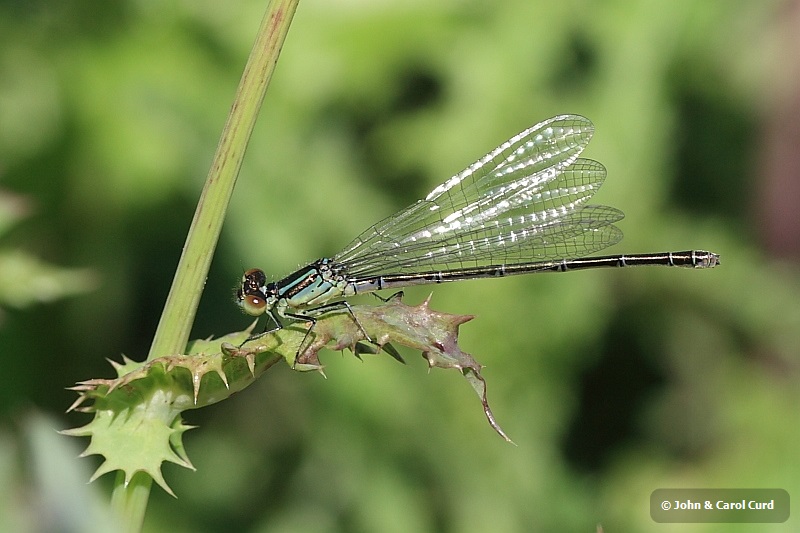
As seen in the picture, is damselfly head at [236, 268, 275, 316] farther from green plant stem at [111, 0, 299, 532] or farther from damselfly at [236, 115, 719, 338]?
green plant stem at [111, 0, 299, 532]

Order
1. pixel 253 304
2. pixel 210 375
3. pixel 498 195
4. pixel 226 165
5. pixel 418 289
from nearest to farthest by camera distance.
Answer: pixel 226 165
pixel 210 375
pixel 253 304
pixel 498 195
pixel 418 289

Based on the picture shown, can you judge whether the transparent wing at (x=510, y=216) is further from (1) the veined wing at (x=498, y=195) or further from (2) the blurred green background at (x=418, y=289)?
(2) the blurred green background at (x=418, y=289)

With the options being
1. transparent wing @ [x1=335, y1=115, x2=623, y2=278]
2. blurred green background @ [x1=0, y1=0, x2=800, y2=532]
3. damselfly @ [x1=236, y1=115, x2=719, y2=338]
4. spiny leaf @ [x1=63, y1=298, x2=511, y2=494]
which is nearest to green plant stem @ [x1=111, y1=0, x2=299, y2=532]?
spiny leaf @ [x1=63, y1=298, x2=511, y2=494]

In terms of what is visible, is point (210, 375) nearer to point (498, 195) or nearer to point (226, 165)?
point (226, 165)

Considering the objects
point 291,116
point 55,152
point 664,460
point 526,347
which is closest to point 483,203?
point 526,347

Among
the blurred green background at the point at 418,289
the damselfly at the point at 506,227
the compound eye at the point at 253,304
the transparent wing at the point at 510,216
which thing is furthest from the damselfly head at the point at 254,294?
the blurred green background at the point at 418,289

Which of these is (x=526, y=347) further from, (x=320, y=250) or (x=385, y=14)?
(x=385, y=14)

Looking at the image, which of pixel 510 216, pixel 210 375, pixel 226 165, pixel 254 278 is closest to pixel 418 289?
pixel 510 216
